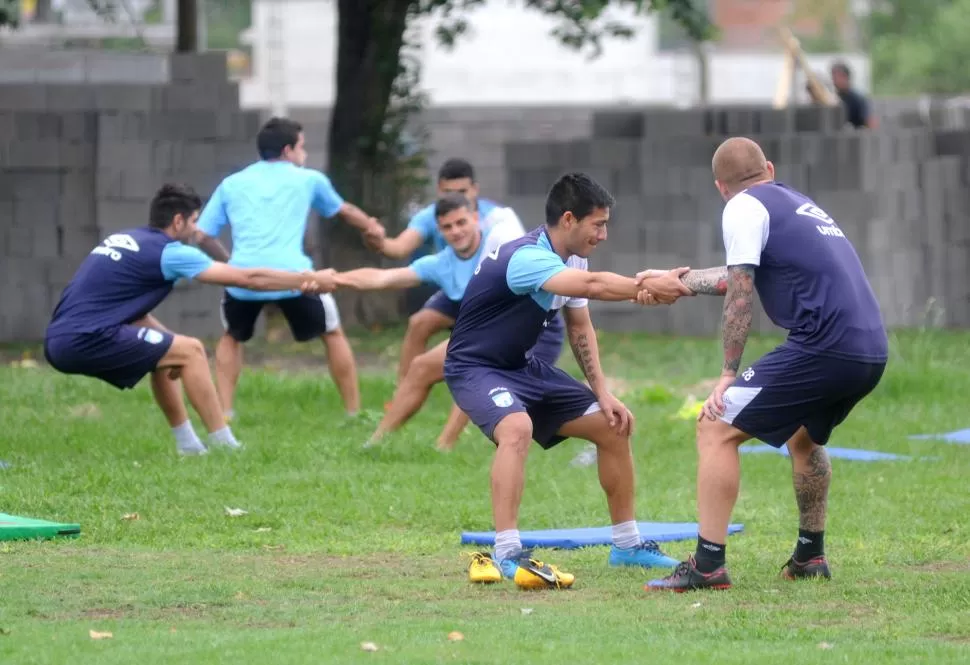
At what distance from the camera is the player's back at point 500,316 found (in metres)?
7.44

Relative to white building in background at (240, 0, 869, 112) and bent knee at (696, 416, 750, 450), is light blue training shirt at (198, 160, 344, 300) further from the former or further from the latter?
white building in background at (240, 0, 869, 112)

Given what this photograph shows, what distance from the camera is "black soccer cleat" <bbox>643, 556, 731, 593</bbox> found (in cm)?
707

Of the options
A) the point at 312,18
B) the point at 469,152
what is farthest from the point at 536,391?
the point at 312,18

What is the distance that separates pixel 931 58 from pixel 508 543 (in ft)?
152

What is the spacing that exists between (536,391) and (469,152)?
21517mm

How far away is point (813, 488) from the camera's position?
7.38 m

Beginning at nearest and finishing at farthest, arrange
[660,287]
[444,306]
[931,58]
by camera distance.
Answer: [660,287] → [444,306] → [931,58]

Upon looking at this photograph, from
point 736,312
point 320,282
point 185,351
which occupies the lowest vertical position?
point 185,351

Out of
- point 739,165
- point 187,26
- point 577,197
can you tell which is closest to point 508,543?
point 577,197

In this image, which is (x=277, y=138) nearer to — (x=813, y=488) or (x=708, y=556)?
(x=813, y=488)

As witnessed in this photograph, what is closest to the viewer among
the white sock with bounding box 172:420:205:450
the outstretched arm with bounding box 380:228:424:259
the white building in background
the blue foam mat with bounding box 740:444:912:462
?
the white sock with bounding box 172:420:205:450

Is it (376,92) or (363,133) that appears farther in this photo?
(363,133)

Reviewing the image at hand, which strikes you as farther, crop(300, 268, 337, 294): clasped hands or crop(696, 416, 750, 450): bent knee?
A: crop(300, 268, 337, 294): clasped hands

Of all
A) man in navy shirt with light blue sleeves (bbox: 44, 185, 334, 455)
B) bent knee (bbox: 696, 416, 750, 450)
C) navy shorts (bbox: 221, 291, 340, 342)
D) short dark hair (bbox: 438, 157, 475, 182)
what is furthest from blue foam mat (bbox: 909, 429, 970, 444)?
bent knee (bbox: 696, 416, 750, 450)
